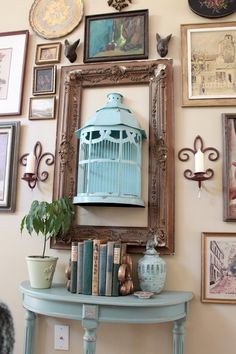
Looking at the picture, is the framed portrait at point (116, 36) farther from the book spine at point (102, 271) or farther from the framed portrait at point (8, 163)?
the book spine at point (102, 271)

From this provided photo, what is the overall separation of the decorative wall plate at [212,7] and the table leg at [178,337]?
1507mm

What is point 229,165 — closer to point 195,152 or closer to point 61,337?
point 195,152

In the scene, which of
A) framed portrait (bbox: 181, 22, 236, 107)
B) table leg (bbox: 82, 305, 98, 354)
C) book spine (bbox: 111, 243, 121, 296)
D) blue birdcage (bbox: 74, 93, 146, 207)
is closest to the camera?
table leg (bbox: 82, 305, 98, 354)

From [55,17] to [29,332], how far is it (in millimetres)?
1676

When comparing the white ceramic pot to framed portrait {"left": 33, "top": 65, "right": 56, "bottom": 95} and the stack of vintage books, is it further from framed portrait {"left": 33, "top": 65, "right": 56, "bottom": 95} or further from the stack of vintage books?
framed portrait {"left": 33, "top": 65, "right": 56, "bottom": 95}

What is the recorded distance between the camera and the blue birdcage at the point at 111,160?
1480 millimetres

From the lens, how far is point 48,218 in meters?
1.46

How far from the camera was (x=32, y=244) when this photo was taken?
1680 mm

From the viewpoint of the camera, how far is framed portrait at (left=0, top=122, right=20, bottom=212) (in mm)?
1722

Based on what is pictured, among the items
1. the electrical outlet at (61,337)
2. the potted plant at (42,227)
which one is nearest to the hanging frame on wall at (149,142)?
the potted plant at (42,227)

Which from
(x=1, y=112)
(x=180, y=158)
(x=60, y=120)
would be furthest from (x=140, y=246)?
(x=1, y=112)

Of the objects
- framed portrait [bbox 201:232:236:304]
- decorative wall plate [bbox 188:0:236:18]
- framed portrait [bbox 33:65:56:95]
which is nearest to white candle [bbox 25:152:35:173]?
framed portrait [bbox 33:65:56:95]

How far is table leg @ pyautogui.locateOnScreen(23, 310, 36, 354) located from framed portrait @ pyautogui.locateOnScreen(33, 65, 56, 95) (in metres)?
1.13

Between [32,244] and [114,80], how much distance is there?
0.95 metres
